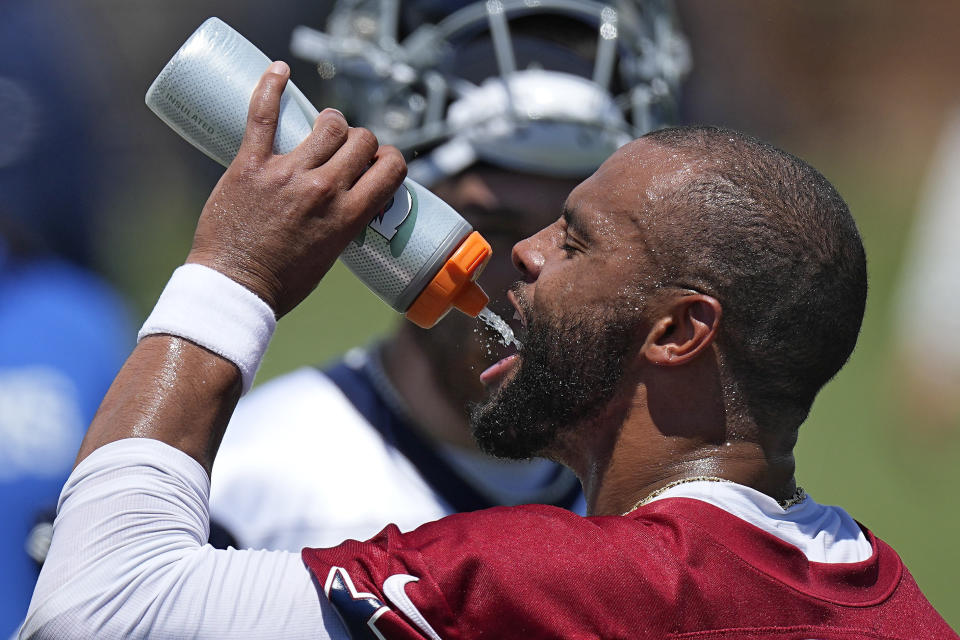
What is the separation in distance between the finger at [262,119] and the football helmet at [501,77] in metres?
1.14

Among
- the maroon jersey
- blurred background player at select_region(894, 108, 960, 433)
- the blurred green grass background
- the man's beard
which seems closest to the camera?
the maroon jersey

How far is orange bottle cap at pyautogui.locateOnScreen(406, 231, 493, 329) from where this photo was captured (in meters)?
1.59

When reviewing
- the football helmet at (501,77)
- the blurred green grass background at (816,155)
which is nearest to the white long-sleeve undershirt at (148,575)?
the football helmet at (501,77)

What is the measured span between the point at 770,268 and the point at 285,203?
72cm

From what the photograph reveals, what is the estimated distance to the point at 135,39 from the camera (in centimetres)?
628

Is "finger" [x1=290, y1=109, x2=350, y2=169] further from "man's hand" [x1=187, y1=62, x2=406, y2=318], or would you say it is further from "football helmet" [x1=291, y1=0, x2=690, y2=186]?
"football helmet" [x1=291, y1=0, x2=690, y2=186]

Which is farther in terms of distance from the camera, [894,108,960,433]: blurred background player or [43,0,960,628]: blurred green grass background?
[894,108,960,433]: blurred background player

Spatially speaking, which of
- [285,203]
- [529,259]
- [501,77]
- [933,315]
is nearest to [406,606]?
[285,203]

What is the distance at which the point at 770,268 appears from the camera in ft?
4.92

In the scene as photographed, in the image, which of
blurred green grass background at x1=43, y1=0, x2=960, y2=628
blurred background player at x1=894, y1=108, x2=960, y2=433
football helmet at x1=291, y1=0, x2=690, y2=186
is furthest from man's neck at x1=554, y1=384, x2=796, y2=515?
blurred background player at x1=894, y1=108, x2=960, y2=433

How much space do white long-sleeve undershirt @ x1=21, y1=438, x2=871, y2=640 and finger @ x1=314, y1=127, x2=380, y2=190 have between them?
1.46 feet

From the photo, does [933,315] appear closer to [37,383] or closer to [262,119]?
[37,383]

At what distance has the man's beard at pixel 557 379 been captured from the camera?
159cm

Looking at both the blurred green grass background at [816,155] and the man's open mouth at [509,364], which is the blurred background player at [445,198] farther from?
the blurred green grass background at [816,155]
